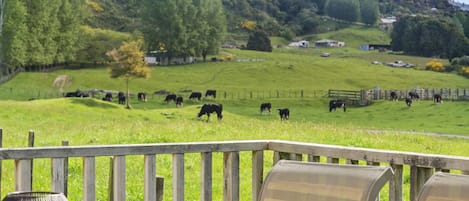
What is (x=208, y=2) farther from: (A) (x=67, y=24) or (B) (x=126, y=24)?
(B) (x=126, y=24)

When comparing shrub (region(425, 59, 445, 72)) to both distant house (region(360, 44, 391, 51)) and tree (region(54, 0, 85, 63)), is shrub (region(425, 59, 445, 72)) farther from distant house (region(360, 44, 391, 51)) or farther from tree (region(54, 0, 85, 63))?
tree (region(54, 0, 85, 63))

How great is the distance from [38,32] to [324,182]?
81.5m

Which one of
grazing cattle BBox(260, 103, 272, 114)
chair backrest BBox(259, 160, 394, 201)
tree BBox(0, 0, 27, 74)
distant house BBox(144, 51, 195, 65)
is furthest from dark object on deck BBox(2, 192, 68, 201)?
distant house BBox(144, 51, 195, 65)

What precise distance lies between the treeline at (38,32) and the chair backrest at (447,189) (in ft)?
245

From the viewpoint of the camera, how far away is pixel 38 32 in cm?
8388

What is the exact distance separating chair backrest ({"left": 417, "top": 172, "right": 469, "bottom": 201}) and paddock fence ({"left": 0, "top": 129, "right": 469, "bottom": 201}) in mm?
864

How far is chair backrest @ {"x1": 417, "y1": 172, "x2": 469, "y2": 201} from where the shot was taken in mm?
4855

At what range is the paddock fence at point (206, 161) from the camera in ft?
20.7

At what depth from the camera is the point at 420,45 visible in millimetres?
145875

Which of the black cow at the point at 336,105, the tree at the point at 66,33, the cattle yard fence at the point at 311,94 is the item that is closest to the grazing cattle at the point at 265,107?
the black cow at the point at 336,105

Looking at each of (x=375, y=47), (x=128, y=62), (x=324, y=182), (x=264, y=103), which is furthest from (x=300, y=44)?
(x=324, y=182)

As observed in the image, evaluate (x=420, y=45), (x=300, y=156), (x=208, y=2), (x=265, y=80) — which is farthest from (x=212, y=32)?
(x=300, y=156)

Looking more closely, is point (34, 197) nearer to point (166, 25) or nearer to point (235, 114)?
point (235, 114)

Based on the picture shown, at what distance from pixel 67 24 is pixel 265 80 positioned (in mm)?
23794
